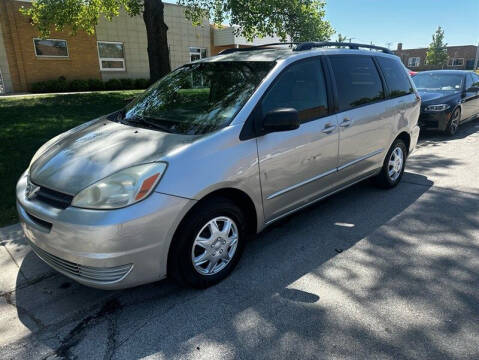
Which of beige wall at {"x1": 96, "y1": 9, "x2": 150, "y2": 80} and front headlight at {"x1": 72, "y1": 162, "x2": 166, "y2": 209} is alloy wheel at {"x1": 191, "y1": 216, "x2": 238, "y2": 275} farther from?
beige wall at {"x1": 96, "y1": 9, "x2": 150, "y2": 80}

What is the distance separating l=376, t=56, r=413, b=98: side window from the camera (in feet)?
16.1

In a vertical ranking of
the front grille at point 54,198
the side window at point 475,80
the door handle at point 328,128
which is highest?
the side window at point 475,80

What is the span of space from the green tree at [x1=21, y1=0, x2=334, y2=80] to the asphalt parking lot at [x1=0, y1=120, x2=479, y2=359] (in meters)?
7.57

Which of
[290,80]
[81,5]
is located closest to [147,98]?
[290,80]

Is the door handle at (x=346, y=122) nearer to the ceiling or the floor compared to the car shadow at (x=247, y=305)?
nearer to the ceiling

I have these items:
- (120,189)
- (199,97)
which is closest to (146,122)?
(199,97)

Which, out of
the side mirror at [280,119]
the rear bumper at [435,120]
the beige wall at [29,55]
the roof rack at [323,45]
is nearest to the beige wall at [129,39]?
the beige wall at [29,55]

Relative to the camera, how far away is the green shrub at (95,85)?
20.9 metres

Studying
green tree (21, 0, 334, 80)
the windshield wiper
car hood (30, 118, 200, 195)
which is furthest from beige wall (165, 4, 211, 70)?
car hood (30, 118, 200, 195)

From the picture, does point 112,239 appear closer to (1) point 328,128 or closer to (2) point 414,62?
(1) point 328,128

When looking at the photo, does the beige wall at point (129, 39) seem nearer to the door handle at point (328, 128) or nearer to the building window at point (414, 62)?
the door handle at point (328, 128)

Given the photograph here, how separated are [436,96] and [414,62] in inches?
2584

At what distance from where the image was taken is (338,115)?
3975mm

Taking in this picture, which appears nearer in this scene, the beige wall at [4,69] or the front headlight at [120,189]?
the front headlight at [120,189]
